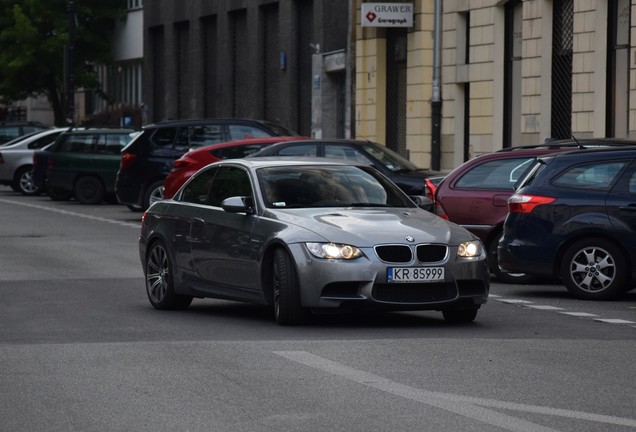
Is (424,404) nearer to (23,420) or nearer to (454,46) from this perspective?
(23,420)

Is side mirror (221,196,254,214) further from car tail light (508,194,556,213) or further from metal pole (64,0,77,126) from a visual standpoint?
metal pole (64,0,77,126)

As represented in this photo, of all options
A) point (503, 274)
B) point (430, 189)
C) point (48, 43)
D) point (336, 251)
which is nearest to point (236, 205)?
point (336, 251)

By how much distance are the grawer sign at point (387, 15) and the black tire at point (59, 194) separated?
788 cm

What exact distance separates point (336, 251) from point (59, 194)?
27844 millimetres

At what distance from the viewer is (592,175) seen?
651 inches

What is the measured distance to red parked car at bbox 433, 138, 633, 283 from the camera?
1853 centimetres

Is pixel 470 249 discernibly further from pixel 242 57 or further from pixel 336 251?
pixel 242 57

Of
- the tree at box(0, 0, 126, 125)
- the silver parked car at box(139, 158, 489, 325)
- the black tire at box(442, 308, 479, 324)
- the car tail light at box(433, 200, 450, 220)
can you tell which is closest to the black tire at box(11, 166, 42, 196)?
the tree at box(0, 0, 126, 125)

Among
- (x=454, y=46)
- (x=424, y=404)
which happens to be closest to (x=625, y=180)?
(x=424, y=404)

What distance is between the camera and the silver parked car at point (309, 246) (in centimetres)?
1292

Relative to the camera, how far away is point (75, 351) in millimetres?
11609

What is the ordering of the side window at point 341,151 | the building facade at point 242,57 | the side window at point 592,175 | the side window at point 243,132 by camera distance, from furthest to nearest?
the building facade at point 242,57, the side window at point 243,132, the side window at point 341,151, the side window at point 592,175

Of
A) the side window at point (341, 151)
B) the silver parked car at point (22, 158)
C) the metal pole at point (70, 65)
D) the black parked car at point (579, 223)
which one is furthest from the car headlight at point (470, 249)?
the metal pole at point (70, 65)

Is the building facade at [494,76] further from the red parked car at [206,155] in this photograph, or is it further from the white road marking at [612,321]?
the white road marking at [612,321]
